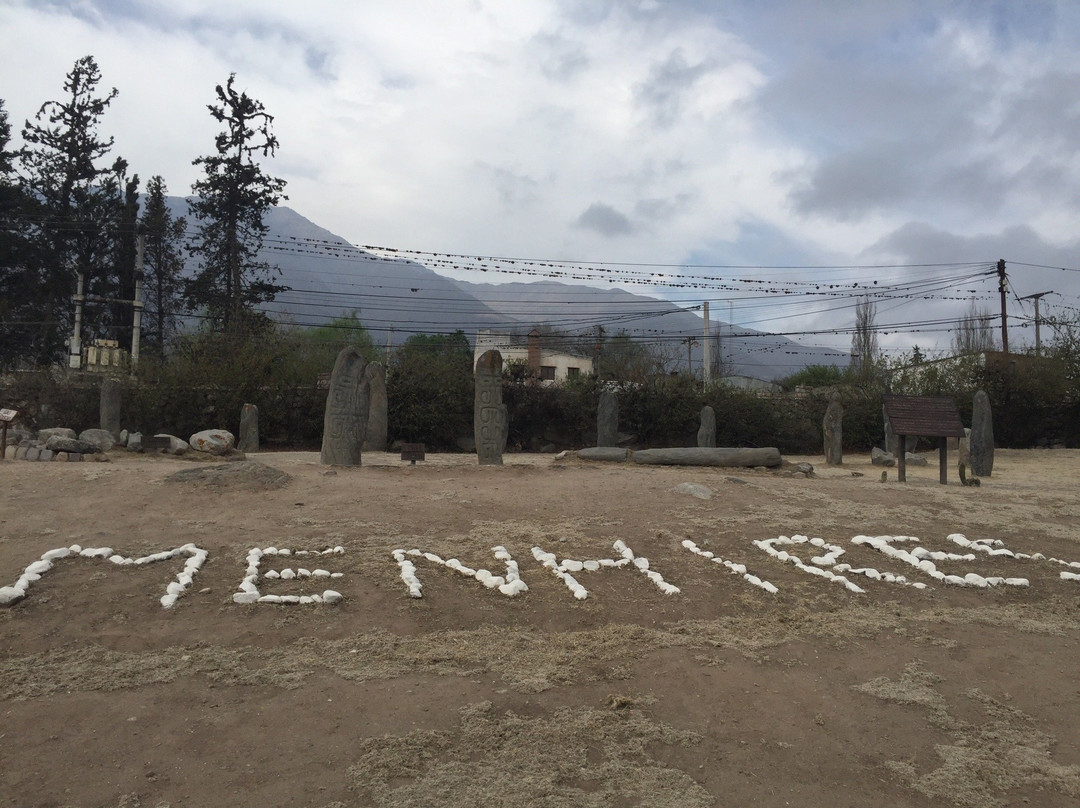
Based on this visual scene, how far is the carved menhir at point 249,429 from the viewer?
21062mm

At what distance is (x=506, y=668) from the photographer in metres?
4.89

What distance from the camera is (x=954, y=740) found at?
4184 millimetres

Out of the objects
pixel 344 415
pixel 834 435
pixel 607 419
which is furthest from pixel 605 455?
pixel 834 435

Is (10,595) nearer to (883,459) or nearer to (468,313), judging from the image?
(883,459)

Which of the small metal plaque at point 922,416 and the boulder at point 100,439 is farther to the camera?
the boulder at point 100,439

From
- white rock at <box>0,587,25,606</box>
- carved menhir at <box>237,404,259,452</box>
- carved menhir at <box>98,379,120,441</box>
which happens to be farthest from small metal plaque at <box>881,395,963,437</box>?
carved menhir at <box>98,379,120,441</box>

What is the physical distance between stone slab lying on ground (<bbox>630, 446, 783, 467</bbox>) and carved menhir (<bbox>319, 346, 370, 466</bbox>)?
6.17 meters

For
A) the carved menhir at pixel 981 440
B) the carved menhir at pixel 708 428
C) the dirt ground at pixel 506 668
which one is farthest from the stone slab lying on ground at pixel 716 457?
the dirt ground at pixel 506 668

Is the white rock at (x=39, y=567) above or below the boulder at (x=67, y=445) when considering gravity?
below

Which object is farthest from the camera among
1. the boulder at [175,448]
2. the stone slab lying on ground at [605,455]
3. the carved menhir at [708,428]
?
the carved menhir at [708,428]

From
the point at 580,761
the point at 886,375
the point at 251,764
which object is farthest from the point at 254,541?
the point at 886,375

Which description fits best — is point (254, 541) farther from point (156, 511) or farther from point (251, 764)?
point (251, 764)

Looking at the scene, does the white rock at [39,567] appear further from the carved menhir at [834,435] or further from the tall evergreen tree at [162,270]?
the tall evergreen tree at [162,270]

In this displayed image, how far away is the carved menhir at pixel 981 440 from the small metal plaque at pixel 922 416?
3857 millimetres
